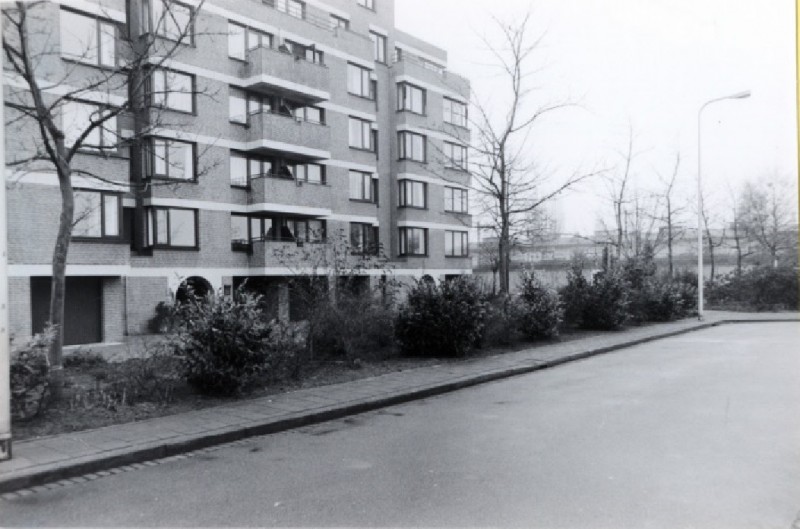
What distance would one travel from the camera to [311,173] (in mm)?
29344

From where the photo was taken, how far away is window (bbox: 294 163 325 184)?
28.6 metres

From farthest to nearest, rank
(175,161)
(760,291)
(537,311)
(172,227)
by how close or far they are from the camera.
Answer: (760,291) → (172,227) → (175,161) → (537,311)

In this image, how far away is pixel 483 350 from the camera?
14.1m

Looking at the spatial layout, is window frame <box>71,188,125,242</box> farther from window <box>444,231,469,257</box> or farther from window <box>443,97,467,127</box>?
window <box>443,97,467,127</box>

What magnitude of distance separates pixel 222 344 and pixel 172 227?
1619cm

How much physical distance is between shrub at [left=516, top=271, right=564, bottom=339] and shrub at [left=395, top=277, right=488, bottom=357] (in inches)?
115

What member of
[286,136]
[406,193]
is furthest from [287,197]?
[406,193]

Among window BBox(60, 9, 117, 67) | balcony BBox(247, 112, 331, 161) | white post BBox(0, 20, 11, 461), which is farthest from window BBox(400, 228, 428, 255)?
white post BBox(0, 20, 11, 461)

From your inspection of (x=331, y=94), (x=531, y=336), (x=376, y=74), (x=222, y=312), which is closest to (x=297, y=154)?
(x=331, y=94)

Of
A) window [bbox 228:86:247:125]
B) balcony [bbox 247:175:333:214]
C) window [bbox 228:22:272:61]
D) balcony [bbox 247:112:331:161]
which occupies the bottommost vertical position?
balcony [bbox 247:175:333:214]

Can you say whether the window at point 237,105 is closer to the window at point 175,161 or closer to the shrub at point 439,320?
the window at point 175,161

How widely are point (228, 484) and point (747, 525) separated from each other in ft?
13.4

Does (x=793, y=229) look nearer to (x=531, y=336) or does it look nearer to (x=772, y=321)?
(x=772, y=321)

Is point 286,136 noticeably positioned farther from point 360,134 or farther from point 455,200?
point 455,200
